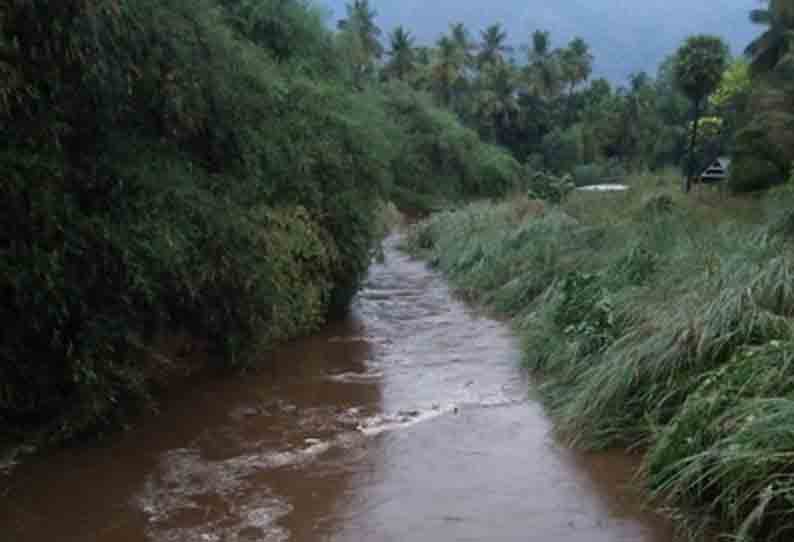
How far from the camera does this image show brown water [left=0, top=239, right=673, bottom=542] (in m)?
5.90

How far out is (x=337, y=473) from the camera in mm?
6965

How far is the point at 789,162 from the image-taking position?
1814 cm

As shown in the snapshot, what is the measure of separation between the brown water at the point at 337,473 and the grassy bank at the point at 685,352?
1.15ft

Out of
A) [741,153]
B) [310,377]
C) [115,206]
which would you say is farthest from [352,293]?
[741,153]

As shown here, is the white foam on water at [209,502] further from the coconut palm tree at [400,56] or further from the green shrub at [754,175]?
the coconut palm tree at [400,56]

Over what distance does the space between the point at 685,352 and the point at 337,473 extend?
2.85 m

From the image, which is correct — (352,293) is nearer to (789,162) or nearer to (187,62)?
(187,62)

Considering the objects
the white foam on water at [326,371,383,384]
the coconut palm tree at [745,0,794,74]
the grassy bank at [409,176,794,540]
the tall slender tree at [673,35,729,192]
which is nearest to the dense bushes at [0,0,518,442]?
the white foam on water at [326,371,383,384]

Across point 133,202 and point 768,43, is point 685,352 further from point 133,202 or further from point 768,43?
point 768,43

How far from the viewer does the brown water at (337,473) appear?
590cm

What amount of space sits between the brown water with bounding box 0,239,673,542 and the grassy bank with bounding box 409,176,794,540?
0.35m

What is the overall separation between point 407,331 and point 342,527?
744cm

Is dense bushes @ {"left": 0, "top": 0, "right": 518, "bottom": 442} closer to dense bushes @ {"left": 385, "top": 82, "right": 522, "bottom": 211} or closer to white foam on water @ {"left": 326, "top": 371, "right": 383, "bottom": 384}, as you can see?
white foam on water @ {"left": 326, "top": 371, "right": 383, "bottom": 384}

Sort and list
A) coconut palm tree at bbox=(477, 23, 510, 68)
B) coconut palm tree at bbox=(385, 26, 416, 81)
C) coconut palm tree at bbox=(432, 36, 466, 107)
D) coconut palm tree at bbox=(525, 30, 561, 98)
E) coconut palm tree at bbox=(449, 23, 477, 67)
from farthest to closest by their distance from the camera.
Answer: coconut palm tree at bbox=(477, 23, 510, 68), coconut palm tree at bbox=(449, 23, 477, 67), coconut palm tree at bbox=(525, 30, 561, 98), coconut palm tree at bbox=(385, 26, 416, 81), coconut palm tree at bbox=(432, 36, 466, 107)
